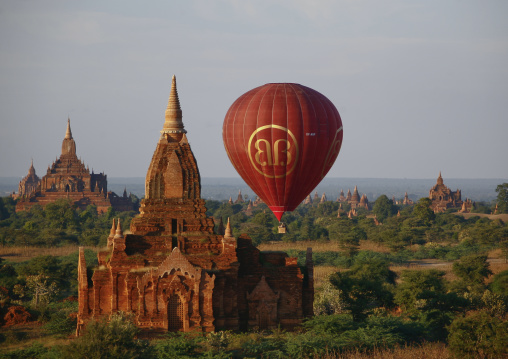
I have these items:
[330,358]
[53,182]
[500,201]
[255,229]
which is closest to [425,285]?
[330,358]

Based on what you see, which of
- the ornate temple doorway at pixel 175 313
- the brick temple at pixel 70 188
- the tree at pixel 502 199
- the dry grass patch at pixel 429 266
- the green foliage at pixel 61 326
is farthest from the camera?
the tree at pixel 502 199

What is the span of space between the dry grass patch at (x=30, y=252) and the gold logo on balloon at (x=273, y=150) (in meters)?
28.9

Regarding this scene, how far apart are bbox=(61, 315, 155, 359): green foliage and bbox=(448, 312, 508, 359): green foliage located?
932cm

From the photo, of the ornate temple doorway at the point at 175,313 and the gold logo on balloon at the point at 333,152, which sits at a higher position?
the gold logo on balloon at the point at 333,152

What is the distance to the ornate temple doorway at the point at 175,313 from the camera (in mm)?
28547

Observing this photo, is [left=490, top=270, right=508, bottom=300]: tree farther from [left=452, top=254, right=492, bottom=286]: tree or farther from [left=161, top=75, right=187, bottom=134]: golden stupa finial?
[left=161, top=75, right=187, bottom=134]: golden stupa finial

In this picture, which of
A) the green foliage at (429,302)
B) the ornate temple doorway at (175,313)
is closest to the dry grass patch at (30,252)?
the green foliage at (429,302)

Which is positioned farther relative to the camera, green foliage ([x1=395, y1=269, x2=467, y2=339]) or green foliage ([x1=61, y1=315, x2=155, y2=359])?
green foliage ([x1=395, y1=269, x2=467, y2=339])

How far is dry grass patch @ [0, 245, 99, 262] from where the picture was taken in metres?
59.9

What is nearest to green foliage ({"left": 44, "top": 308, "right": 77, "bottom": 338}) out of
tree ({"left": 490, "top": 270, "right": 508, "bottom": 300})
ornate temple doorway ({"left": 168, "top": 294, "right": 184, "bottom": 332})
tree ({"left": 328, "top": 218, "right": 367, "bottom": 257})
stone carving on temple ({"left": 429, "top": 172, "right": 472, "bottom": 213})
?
ornate temple doorway ({"left": 168, "top": 294, "right": 184, "bottom": 332})

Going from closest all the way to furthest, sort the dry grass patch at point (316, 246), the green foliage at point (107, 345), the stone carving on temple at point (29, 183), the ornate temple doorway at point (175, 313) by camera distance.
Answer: the green foliage at point (107, 345)
the ornate temple doorway at point (175, 313)
the dry grass patch at point (316, 246)
the stone carving on temple at point (29, 183)

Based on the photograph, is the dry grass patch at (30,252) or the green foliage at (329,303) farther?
the dry grass patch at (30,252)

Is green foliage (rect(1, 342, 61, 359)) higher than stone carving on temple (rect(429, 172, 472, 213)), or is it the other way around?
stone carving on temple (rect(429, 172, 472, 213))

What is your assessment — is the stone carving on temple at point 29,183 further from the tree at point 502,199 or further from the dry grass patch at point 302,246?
the dry grass patch at point 302,246
